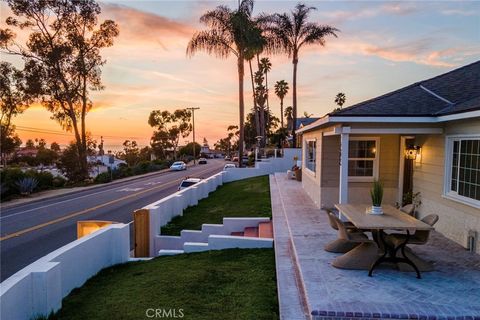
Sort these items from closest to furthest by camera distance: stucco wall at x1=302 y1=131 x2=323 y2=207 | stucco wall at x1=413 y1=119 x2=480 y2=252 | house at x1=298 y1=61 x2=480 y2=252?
1. stucco wall at x1=413 y1=119 x2=480 y2=252
2. house at x1=298 y1=61 x2=480 y2=252
3. stucco wall at x1=302 y1=131 x2=323 y2=207

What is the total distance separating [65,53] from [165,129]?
143ft

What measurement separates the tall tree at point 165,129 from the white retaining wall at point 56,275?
67015mm

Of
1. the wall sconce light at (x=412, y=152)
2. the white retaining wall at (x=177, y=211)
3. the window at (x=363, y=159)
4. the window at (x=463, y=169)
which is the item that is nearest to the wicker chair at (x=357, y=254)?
the window at (x=463, y=169)

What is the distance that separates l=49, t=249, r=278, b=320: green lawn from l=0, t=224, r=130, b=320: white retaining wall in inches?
8.4

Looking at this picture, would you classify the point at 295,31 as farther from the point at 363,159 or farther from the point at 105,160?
the point at 105,160

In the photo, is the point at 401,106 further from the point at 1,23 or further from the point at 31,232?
the point at 1,23

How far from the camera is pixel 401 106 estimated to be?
8.92 metres

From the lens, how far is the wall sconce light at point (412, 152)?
9.48 meters

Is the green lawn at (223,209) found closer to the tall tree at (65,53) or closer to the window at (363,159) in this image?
the window at (363,159)

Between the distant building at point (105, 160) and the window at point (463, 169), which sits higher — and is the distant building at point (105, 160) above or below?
below

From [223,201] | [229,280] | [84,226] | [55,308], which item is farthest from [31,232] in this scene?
[229,280]

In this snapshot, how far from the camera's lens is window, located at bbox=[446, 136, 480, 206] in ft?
22.6

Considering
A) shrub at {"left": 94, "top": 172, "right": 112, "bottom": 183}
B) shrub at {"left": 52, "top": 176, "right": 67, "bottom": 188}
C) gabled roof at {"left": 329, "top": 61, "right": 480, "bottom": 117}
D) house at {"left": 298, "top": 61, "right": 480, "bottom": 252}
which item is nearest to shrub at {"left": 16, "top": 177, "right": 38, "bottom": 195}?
shrub at {"left": 52, "top": 176, "right": 67, "bottom": 188}

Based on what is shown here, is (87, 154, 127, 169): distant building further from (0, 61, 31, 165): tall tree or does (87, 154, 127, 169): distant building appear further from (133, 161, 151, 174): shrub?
(0, 61, 31, 165): tall tree
